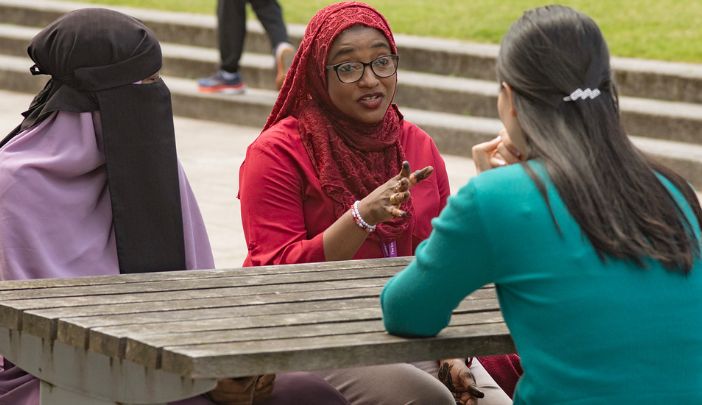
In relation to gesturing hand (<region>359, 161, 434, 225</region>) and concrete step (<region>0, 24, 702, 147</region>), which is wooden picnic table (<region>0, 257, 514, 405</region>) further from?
concrete step (<region>0, 24, 702, 147</region>)

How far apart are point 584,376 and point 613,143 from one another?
1.49 ft

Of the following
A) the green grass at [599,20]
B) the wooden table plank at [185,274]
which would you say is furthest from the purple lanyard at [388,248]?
the green grass at [599,20]

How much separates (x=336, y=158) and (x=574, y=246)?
1453 mm

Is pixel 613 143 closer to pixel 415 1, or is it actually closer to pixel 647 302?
pixel 647 302

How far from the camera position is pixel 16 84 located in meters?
12.4

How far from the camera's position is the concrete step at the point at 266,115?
28.6ft

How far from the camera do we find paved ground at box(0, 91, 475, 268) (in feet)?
24.7

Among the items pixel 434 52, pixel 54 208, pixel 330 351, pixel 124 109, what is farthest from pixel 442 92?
pixel 330 351

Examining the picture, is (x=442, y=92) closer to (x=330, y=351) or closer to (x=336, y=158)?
(x=336, y=158)

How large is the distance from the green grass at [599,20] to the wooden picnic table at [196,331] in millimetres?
7256

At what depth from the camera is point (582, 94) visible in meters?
2.81

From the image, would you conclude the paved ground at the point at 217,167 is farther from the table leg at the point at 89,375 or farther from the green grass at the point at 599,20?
the table leg at the point at 89,375

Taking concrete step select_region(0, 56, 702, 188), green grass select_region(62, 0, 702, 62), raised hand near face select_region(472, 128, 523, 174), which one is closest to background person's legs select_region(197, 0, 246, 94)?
concrete step select_region(0, 56, 702, 188)

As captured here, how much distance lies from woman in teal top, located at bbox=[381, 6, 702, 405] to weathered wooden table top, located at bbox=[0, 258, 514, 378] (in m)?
0.17
